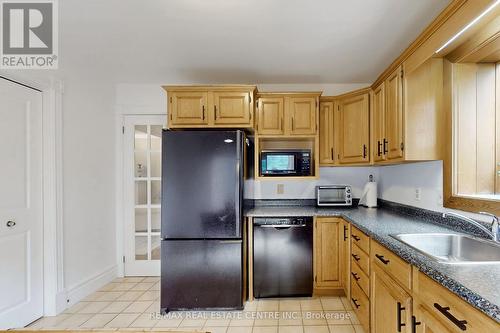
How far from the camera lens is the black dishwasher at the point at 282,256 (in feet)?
8.18

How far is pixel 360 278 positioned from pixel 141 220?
254 centimetres

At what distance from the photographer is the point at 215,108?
2539 mm

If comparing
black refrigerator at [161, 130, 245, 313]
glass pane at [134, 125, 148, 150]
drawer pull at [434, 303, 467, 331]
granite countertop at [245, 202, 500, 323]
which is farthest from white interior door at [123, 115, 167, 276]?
drawer pull at [434, 303, 467, 331]

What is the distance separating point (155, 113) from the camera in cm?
320

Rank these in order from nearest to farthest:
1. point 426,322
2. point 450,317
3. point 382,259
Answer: point 450,317
point 426,322
point 382,259

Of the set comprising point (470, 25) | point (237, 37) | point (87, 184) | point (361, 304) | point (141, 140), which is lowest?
point (361, 304)

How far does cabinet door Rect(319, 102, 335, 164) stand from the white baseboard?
2872mm

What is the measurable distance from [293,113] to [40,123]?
7.88ft

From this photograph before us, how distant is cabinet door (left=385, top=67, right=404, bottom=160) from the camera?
6.49ft

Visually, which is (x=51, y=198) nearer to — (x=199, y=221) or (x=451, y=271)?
(x=199, y=221)

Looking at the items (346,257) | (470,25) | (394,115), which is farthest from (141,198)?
(470,25)

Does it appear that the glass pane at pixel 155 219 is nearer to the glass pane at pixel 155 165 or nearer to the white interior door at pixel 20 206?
the glass pane at pixel 155 165

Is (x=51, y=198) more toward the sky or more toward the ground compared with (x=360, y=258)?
more toward the sky

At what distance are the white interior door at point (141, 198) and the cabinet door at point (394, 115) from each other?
8.38 feet
